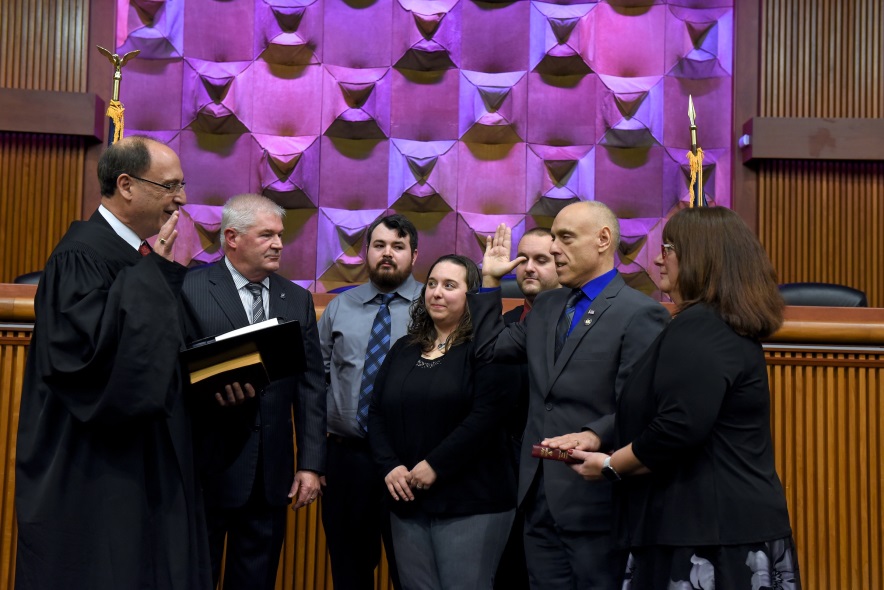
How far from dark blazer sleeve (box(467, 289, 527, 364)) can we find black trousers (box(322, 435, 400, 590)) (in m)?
0.58

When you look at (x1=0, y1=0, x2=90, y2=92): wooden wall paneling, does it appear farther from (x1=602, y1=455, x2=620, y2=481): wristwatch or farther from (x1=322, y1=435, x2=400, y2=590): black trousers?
(x1=602, y1=455, x2=620, y2=481): wristwatch

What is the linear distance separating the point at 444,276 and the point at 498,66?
3230mm

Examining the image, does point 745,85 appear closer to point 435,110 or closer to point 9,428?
point 435,110

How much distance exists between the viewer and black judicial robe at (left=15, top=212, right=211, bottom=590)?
2.09 metres

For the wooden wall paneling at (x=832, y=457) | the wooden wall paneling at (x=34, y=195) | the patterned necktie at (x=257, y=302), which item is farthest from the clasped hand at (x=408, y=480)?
the wooden wall paneling at (x=34, y=195)

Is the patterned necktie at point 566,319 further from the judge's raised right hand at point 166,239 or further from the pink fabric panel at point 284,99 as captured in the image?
the pink fabric panel at point 284,99

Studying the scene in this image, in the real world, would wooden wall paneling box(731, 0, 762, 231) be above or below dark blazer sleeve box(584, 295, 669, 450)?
above

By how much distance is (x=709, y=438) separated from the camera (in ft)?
6.77

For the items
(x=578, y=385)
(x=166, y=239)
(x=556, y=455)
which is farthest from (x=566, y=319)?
(x=166, y=239)

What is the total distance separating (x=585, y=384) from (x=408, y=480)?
65 centimetres

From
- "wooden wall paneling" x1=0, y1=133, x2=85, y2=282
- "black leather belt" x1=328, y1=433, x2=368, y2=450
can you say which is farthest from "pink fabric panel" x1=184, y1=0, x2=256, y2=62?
"black leather belt" x1=328, y1=433, x2=368, y2=450

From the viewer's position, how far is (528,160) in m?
5.87

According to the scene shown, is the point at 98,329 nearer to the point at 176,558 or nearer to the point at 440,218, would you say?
the point at 176,558

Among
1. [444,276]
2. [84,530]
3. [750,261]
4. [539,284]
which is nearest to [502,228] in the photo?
[444,276]
